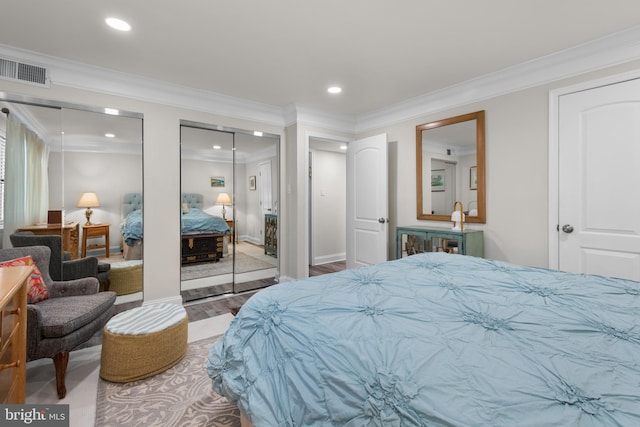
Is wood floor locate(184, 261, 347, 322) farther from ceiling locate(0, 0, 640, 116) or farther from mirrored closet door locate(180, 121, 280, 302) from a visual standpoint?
ceiling locate(0, 0, 640, 116)

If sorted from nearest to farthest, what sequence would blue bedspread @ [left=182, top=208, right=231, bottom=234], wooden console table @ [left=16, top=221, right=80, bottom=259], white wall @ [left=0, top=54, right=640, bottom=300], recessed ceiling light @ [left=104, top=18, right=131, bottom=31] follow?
recessed ceiling light @ [left=104, top=18, right=131, bottom=31], wooden console table @ [left=16, top=221, right=80, bottom=259], white wall @ [left=0, top=54, right=640, bottom=300], blue bedspread @ [left=182, top=208, right=231, bottom=234]

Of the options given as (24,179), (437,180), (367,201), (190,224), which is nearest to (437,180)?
(437,180)

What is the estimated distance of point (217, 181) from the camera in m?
3.74

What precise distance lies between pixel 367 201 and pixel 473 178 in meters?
1.41

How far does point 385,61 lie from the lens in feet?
9.00

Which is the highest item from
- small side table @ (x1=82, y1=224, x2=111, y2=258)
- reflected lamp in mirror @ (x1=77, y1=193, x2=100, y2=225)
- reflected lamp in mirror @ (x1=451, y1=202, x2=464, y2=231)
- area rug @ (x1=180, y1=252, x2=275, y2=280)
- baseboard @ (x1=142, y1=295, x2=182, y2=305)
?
reflected lamp in mirror @ (x1=77, y1=193, x2=100, y2=225)

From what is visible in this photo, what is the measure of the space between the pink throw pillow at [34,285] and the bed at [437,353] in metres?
1.58

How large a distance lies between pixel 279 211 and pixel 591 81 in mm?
3478

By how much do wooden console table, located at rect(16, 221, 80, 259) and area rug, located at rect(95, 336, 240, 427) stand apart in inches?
56.2

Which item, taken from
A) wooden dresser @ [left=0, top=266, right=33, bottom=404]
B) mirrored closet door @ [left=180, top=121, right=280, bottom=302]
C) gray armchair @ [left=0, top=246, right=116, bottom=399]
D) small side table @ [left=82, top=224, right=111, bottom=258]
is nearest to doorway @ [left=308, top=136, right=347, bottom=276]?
mirrored closet door @ [left=180, top=121, right=280, bottom=302]

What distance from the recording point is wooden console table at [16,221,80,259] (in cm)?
266

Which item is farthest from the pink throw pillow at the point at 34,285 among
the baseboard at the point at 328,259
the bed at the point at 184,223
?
the baseboard at the point at 328,259

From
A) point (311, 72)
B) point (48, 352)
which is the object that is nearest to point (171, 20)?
point (311, 72)

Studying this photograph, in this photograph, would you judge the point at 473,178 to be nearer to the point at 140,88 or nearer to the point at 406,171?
the point at 406,171
